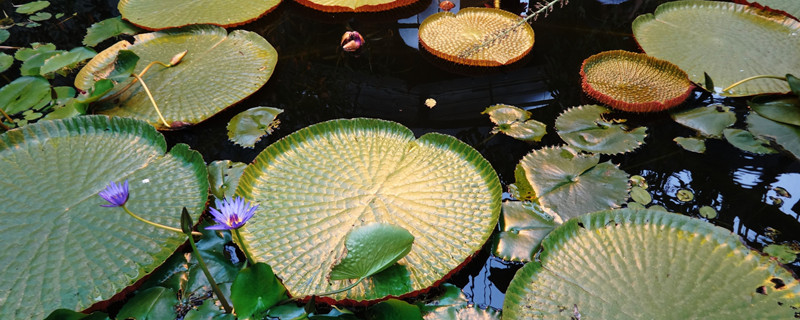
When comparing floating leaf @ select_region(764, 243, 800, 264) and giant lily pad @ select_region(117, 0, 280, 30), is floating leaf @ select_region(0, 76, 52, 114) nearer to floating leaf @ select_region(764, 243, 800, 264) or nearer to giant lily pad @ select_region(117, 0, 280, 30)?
giant lily pad @ select_region(117, 0, 280, 30)

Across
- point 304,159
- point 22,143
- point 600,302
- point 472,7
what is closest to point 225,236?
point 304,159

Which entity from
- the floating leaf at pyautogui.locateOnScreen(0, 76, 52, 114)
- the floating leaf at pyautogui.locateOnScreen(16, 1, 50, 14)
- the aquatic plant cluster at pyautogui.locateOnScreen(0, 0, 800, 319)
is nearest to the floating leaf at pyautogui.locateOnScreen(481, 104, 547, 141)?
the aquatic plant cluster at pyautogui.locateOnScreen(0, 0, 800, 319)

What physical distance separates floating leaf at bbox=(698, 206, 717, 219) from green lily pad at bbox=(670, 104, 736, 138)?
43 cm

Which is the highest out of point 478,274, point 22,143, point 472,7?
point 472,7

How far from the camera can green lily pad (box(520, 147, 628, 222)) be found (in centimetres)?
167

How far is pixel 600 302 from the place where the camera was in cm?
129

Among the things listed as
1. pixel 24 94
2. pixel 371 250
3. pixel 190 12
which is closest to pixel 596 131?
pixel 371 250

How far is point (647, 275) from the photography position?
1.36 meters

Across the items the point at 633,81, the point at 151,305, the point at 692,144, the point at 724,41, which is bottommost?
the point at 151,305

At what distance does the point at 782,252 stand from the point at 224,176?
1877mm

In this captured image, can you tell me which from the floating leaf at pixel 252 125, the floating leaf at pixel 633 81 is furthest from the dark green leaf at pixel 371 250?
the floating leaf at pixel 633 81

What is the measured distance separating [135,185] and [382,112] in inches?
40.1

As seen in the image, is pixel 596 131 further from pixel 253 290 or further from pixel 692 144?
pixel 253 290

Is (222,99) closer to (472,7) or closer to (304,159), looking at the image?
(304,159)
